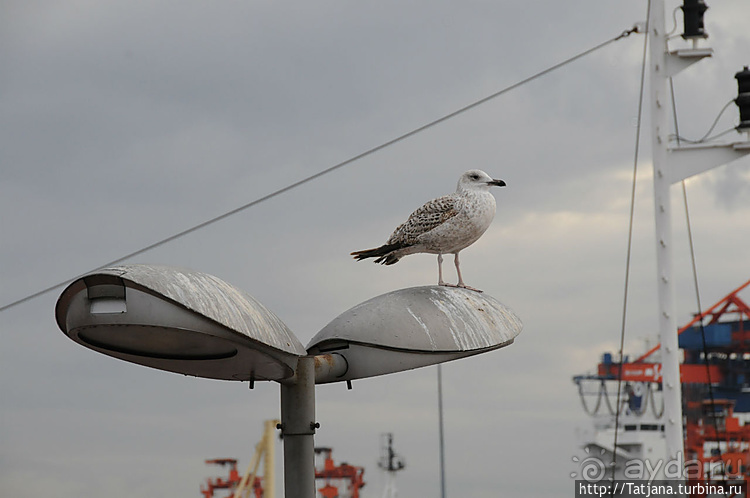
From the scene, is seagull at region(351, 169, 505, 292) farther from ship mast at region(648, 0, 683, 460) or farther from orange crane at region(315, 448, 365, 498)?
orange crane at region(315, 448, 365, 498)

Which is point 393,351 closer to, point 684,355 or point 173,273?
point 173,273

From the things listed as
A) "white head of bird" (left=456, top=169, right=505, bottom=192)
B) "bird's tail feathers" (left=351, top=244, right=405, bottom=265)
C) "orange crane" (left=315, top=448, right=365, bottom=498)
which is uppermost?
"white head of bird" (left=456, top=169, right=505, bottom=192)

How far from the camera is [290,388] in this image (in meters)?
5.32

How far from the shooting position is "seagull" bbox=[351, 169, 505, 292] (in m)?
7.13

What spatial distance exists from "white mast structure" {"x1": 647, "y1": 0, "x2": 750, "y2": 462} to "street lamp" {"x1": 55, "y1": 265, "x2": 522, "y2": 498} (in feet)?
32.8

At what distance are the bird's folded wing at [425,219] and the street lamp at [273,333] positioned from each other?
96 cm

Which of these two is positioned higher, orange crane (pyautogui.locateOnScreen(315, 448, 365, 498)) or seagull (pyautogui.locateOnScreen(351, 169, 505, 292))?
seagull (pyautogui.locateOnScreen(351, 169, 505, 292))

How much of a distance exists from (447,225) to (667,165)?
9933mm

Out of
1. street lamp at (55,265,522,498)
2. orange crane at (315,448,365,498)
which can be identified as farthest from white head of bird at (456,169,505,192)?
orange crane at (315,448,365,498)

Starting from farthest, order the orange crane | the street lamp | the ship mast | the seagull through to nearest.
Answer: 1. the orange crane
2. the ship mast
3. the seagull
4. the street lamp

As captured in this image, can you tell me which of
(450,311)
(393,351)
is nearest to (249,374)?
(393,351)

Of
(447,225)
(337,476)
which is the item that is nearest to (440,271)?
(447,225)

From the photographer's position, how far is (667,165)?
1625 centimetres

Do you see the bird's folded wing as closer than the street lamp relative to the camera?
No
